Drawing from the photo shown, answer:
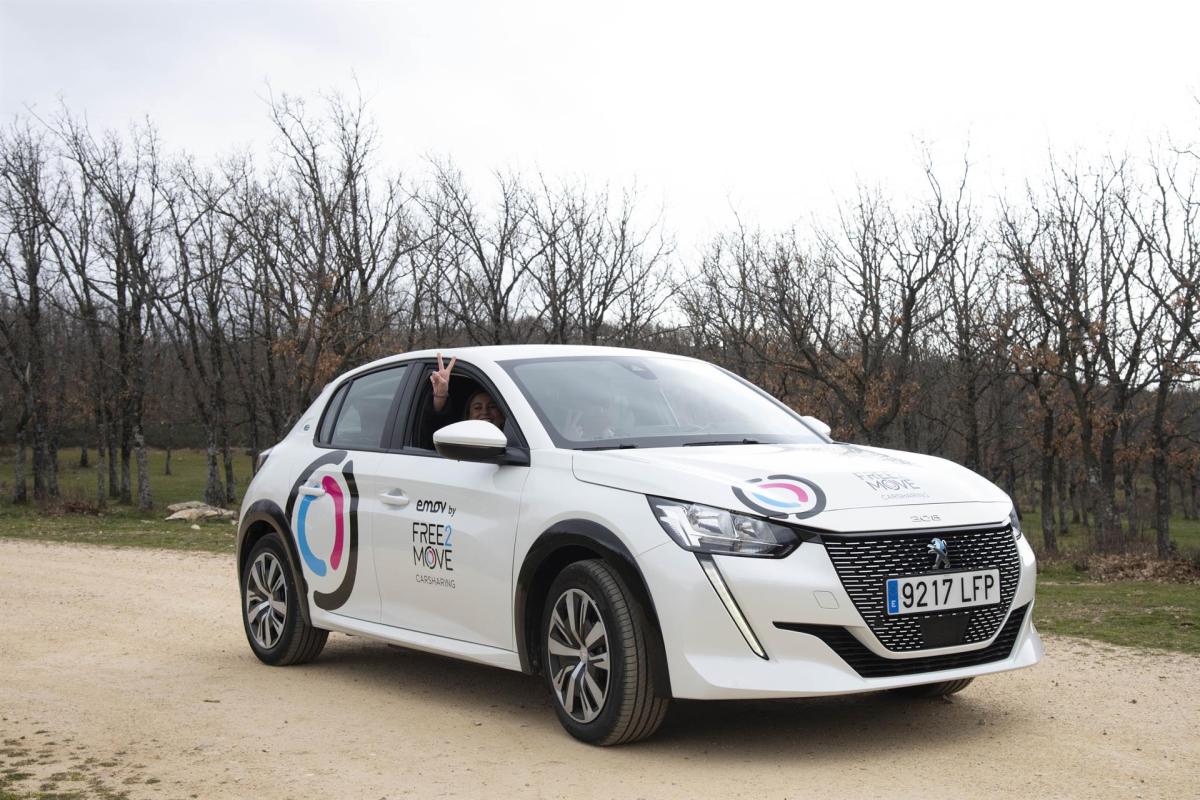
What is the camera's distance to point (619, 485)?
5461 mm

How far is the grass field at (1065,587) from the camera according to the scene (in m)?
9.27

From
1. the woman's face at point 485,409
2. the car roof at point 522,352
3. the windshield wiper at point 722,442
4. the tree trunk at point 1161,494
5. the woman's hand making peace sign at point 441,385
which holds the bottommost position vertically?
the tree trunk at point 1161,494

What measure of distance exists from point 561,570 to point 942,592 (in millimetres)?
1655

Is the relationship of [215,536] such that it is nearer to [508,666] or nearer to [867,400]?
[508,666]

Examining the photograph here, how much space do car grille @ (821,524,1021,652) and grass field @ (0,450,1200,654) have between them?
3520 millimetres

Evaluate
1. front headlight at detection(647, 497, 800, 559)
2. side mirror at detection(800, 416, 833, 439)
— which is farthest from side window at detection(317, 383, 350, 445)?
front headlight at detection(647, 497, 800, 559)

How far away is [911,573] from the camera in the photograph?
514 centimetres

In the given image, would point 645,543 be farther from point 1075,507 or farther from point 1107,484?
point 1075,507

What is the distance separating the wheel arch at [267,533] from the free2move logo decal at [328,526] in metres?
0.09

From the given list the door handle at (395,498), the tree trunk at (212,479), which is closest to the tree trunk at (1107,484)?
the tree trunk at (212,479)

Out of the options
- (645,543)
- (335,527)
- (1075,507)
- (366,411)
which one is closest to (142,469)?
(366,411)

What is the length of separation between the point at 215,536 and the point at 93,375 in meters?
35.3

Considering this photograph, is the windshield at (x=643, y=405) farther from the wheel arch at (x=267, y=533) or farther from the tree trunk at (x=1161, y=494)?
the tree trunk at (x=1161, y=494)

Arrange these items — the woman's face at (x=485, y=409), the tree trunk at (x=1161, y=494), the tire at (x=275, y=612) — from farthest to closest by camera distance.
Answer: the tree trunk at (x=1161, y=494), the tire at (x=275, y=612), the woman's face at (x=485, y=409)
